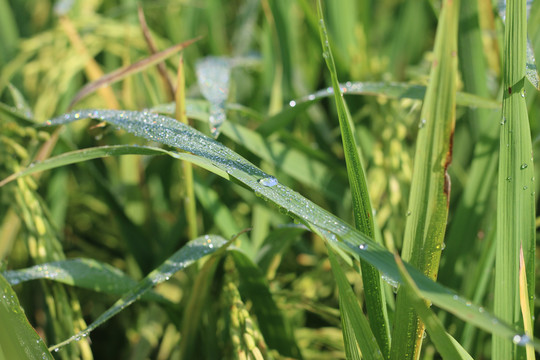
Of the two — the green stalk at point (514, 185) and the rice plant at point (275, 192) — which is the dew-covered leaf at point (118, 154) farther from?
the green stalk at point (514, 185)

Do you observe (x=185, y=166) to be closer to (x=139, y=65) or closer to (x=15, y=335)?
(x=139, y=65)

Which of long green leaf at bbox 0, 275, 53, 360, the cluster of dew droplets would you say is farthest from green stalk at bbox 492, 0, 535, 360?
long green leaf at bbox 0, 275, 53, 360

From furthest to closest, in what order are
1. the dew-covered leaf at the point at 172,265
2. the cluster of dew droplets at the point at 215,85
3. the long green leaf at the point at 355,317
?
1. the cluster of dew droplets at the point at 215,85
2. the dew-covered leaf at the point at 172,265
3. the long green leaf at the point at 355,317

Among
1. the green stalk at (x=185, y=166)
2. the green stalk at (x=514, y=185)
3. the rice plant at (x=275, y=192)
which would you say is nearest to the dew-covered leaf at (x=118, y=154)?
the rice plant at (x=275, y=192)

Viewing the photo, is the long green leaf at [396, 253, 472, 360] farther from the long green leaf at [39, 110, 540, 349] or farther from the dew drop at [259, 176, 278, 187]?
the dew drop at [259, 176, 278, 187]

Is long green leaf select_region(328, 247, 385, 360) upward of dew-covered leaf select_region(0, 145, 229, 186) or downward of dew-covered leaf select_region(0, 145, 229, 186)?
downward

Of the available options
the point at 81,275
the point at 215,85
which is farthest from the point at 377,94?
the point at 81,275
